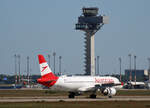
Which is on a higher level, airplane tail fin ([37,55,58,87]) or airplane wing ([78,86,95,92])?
airplane tail fin ([37,55,58,87])

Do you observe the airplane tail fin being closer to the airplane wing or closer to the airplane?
the airplane

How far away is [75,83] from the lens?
83.1 metres

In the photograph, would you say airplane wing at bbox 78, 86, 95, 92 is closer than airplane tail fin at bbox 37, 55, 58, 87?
No

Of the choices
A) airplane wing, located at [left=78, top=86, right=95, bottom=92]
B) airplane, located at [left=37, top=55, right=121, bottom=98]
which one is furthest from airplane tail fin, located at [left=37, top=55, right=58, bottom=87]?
airplane wing, located at [left=78, top=86, right=95, bottom=92]

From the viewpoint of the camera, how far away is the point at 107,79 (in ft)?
291

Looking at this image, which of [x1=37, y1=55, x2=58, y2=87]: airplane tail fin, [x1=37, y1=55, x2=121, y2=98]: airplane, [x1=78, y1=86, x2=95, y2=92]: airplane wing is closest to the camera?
[x1=37, y1=55, x2=58, y2=87]: airplane tail fin

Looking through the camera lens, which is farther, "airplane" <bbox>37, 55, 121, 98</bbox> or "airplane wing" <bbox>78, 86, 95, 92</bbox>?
"airplane wing" <bbox>78, 86, 95, 92</bbox>

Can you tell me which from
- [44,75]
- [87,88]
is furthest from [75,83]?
[44,75]

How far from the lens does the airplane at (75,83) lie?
79062 mm

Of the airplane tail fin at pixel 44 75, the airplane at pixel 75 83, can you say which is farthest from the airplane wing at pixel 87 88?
the airplane tail fin at pixel 44 75

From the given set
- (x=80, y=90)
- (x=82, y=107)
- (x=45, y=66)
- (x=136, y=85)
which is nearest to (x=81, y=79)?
(x=80, y=90)

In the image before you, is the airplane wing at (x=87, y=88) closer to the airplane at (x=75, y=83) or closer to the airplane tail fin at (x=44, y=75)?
the airplane at (x=75, y=83)

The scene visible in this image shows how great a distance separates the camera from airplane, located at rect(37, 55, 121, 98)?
7906 cm

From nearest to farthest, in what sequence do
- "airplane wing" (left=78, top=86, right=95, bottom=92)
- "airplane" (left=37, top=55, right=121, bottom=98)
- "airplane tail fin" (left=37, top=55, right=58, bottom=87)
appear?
Result: "airplane tail fin" (left=37, top=55, right=58, bottom=87) → "airplane" (left=37, top=55, right=121, bottom=98) → "airplane wing" (left=78, top=86, right=95, bottom=92)
